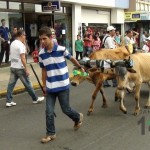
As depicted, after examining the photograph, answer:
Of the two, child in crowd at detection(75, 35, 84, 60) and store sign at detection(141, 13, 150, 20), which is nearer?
child in crowd at detection(75, 35, 84, 60)

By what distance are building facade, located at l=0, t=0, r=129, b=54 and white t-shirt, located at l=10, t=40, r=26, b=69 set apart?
363 inches

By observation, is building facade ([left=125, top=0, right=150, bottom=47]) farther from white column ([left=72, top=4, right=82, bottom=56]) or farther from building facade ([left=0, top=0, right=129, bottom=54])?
white column ([left=72, top=4, right=82, bottom=56])

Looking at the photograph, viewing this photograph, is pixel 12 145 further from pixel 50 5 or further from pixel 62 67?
pixel 50 5

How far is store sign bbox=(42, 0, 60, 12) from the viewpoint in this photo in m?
18.5

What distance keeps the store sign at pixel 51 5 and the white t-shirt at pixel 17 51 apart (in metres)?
9.89

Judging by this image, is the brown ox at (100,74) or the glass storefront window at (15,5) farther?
the glass storefront window at (15,5)

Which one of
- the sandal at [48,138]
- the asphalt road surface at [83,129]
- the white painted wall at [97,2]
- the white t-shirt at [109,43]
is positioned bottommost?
the asphalt road surface at [83,129]

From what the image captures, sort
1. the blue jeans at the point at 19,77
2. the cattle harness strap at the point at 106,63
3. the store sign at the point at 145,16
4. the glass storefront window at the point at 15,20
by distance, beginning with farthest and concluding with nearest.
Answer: the store sign at the point at 145,16 < the glass storefront window at the point at 15,20 < the blue jeans at the point at 19,77 < the cattle harness strap at the point at 106,63

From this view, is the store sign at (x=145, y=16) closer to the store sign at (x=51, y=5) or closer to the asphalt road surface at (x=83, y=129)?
the store sign at (x=51, y=5)

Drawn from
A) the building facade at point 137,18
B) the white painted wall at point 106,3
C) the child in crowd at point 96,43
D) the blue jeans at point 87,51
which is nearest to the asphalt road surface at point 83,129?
the blue jeans at point 87,51

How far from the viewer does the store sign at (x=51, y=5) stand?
60.6ft

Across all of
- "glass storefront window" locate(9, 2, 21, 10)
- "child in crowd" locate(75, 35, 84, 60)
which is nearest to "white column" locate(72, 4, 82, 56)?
"child in crowd" locate(75, 35, 84, 60)

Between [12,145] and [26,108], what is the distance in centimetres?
294

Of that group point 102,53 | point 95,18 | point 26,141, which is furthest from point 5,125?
point 95,18
